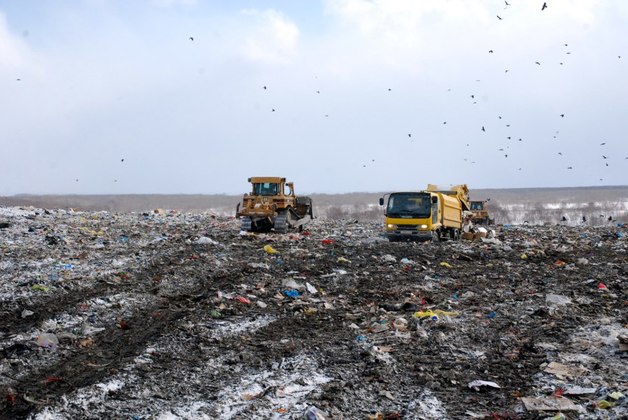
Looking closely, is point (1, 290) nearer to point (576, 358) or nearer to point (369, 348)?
point (369, 348)

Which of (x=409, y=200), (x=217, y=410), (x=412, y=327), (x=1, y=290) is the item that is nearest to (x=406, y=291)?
(x=412, y=327)

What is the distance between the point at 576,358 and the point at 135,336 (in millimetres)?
4514

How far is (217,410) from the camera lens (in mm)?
4441

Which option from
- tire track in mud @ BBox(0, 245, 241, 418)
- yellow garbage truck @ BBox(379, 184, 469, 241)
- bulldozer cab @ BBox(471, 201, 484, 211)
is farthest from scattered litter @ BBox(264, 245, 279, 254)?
bulldozer cab @ BBox(471, 201, 484, 211)

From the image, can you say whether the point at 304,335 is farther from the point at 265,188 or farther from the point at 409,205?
the point at 265,188

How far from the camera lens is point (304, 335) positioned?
6.48 meters

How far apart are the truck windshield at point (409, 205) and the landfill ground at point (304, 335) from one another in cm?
377

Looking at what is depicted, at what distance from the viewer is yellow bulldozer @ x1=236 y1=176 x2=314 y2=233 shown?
1698 cm

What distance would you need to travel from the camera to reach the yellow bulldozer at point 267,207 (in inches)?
669

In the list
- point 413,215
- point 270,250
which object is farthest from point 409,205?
point 270,250

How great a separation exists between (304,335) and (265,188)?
1139cm

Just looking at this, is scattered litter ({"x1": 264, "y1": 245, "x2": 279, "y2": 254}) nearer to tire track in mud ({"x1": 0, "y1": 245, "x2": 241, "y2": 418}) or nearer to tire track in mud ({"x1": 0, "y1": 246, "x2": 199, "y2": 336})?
tire track in mud ({"x1": 0, "y1": 246, "x2": 199, "y2": 336})

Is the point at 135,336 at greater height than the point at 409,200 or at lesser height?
lesser

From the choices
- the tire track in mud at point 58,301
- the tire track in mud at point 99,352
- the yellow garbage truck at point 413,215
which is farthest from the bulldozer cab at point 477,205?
the tire track in mud at point 99,352
